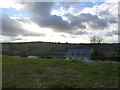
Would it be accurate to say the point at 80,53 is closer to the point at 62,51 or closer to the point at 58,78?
the point at 62,51

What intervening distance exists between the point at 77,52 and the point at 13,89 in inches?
2079

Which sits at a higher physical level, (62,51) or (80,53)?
(62,51)

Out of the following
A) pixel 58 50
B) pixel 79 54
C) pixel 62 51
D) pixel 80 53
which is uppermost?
pixel 58 50

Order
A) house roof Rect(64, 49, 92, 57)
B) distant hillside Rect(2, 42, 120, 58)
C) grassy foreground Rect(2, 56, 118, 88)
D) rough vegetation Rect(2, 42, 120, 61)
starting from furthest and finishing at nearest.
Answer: distant hillside Rect(2, 42, 120, 58) < house roof Rect(64, 49, 92, 57) < rough vegetation Rect(2, 42, 120, 61) < grassy foreground Rect(2, 56, 118, 88)

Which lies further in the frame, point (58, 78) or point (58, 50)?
point (58, 50)

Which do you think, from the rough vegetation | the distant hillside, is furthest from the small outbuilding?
the distant hillside

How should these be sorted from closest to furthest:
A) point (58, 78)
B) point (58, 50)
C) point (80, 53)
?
point (58, 78) → point (80, 53) → point (58, 50)

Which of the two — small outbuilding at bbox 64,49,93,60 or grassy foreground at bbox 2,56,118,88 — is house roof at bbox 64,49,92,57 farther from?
grassy foreground at bbox 2,56,118,88

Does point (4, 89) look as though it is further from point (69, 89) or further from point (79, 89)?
point (79, 89)

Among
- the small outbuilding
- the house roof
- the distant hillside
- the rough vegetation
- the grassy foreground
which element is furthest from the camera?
the distant hillside

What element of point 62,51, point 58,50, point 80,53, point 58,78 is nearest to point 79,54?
point 80,53

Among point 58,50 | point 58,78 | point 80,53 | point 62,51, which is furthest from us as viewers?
point 58,50

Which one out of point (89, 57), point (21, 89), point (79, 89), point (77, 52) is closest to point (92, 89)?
point (79, 89)

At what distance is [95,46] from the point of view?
2435 inches
